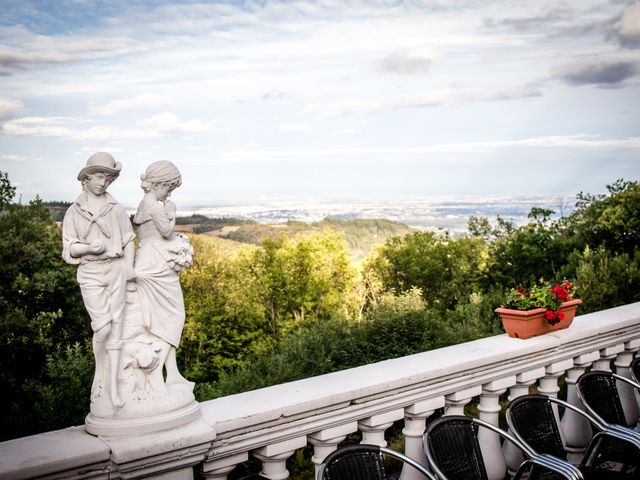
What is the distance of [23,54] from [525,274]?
30.1 m

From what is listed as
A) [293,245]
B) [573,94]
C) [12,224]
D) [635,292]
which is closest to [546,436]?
[635,292]

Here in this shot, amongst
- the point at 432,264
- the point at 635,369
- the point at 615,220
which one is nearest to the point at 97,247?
the point at 635,369

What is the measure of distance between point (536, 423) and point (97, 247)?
2.47 meters

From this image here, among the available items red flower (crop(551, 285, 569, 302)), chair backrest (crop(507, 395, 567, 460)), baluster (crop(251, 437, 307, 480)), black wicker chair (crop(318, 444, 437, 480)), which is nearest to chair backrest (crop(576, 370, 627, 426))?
chair backrest (crop(507, 395, 567, 460))

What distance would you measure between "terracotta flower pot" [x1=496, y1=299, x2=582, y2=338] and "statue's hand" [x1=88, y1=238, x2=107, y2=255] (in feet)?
8.48

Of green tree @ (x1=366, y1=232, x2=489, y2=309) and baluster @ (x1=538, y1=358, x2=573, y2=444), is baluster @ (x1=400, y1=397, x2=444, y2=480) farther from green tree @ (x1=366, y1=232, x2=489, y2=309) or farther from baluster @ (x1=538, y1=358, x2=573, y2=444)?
green tree @ (x1=366, y1=232, x2=489, y2=309)

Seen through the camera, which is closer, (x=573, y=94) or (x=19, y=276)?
(x=19, y=276)

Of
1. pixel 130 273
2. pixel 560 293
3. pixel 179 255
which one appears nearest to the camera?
pixel 130 273

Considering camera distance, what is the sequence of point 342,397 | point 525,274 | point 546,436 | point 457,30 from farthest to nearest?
point 457,30
point 525,274
point 546,436
point 342,397

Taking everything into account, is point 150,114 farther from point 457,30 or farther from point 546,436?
point 546,436

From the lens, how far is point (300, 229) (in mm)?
39406

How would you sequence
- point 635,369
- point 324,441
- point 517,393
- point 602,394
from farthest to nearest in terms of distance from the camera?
point 635,369, point 602,394, point 517,393, point 324,441

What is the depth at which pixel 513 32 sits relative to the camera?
29.8 m

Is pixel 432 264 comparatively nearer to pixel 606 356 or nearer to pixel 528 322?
pixel 606 356
